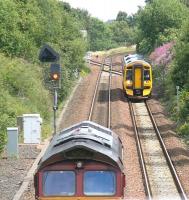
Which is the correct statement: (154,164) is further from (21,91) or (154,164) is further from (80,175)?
(21,91)

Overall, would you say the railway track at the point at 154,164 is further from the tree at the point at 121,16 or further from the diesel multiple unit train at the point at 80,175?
the tree at the point at 121,16

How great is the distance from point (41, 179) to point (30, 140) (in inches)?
549

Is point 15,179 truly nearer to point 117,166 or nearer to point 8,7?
point 117,166

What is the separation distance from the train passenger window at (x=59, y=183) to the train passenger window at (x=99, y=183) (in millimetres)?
260

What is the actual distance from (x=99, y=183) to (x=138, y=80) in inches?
1072

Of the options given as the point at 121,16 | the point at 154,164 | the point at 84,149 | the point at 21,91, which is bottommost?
the point at 154,164

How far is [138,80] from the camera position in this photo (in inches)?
1505

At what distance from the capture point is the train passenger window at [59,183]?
36.8ft

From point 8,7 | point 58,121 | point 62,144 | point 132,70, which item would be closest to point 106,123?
point 58,121

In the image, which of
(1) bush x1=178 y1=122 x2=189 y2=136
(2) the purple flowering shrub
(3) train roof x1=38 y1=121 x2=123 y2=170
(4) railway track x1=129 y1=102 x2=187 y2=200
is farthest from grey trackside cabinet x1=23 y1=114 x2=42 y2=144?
(2) the purple flowering shrub

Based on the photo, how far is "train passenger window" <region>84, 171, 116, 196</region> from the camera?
1124cm

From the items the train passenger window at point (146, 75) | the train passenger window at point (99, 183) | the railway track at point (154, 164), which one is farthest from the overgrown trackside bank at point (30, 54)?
the train passenger window at point (99, 183)

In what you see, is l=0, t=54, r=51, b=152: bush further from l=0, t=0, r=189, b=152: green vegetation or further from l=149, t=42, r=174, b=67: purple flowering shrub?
l=149, t=42, r=174, b=67: purple flowering shrub

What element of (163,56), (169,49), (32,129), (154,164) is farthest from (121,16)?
(154,164)
